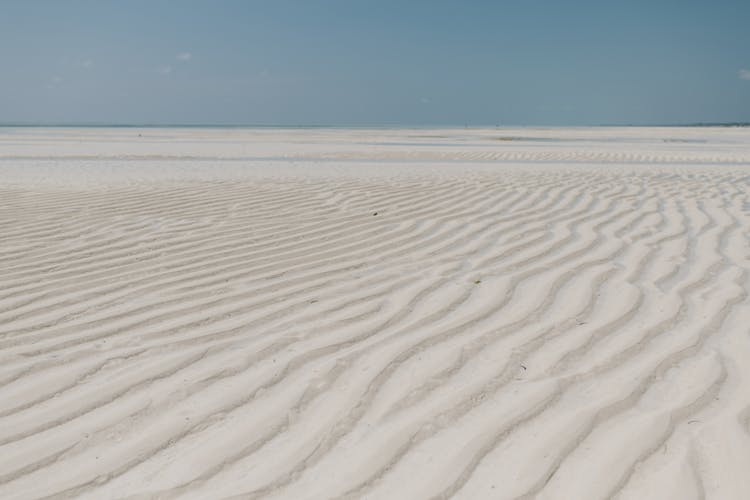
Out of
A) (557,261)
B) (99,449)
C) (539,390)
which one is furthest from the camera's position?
(557,261)

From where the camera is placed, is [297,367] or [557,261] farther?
[557,261]

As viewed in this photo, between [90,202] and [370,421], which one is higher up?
[370,421]

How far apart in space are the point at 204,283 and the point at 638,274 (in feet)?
8.51

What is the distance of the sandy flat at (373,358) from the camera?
2.17 m

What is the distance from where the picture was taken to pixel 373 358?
10.0 ft

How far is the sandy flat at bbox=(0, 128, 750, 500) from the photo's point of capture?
2.17 meters

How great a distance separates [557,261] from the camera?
186 inches

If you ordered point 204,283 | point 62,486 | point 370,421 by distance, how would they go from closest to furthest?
point 62,486 → point 370,421 → point 204,283

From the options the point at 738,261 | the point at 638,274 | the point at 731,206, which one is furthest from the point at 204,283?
the point at 731,206

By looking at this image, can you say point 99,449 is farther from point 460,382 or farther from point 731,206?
point 731,206

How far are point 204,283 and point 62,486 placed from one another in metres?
2.19

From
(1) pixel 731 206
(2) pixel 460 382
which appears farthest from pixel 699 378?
(1) pixel 731 206

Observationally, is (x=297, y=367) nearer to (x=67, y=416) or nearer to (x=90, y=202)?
(x=67, y=416)

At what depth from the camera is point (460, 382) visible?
2.81m
